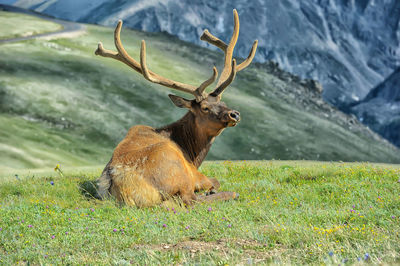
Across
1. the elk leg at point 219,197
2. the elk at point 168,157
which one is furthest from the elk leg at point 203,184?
the elk leg at point 219,197

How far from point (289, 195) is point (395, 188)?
8.41 feet

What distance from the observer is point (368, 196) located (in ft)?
35.0

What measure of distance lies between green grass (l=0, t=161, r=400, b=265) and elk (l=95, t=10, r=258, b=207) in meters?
0.45

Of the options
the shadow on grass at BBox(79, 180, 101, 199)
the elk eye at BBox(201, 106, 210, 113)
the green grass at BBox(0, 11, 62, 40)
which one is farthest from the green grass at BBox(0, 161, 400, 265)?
the green grass at BBox(0, 11, 62, 40)

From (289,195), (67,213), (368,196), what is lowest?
(67,213)

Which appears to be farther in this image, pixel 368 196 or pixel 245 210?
pixel 368 196

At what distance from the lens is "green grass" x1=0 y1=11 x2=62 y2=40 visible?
85738mm

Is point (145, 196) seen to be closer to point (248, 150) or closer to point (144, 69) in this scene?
point (144, 69)

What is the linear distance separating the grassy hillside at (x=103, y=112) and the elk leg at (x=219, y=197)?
22.8 metres

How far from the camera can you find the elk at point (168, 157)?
10.7 metres

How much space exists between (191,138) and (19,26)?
8927cm

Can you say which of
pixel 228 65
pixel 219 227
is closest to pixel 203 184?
pixel 228 65

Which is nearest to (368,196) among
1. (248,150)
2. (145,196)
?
(145,196)

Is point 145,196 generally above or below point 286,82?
above
